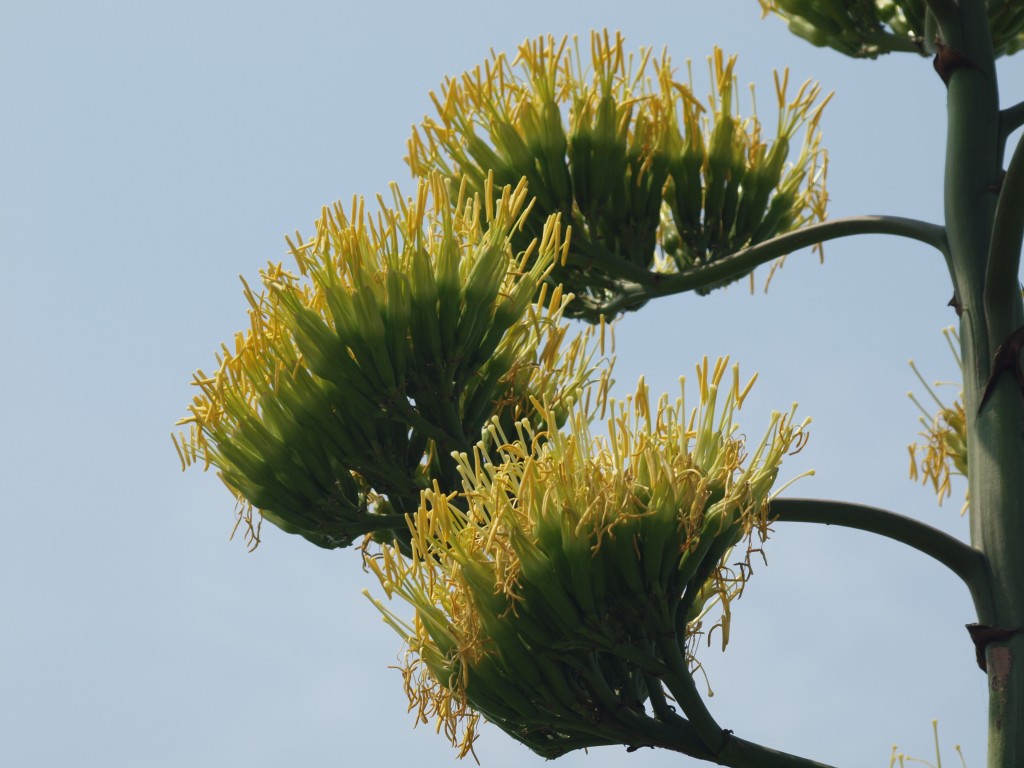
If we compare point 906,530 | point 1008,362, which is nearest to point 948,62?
point 1008,362

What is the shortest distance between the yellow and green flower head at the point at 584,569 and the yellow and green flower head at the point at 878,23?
2.09 m

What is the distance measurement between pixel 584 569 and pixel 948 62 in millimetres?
2380

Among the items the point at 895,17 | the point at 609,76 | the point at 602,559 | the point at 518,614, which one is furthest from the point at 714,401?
the point at 895,17

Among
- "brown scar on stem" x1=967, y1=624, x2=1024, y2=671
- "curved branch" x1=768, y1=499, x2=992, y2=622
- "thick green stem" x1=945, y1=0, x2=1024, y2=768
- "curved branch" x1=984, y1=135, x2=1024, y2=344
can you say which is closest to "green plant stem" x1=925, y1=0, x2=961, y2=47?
"thick green stem" x1=945, y1=0, x2=1024, y2=768

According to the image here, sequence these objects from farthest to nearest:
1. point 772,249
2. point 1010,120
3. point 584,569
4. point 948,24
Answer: point 772,249
point 948,24
point 1010,120
point 584,569

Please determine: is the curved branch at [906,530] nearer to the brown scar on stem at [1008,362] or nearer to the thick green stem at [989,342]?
the thick green stem at [989,342]

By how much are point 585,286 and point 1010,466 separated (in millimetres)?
2017

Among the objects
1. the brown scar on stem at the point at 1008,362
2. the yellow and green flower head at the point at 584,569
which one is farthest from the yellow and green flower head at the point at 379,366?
the brown scar on stem at the point at 1008,362

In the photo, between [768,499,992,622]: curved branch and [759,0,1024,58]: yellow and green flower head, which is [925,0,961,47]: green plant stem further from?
[768,499,992,622]: curved branch

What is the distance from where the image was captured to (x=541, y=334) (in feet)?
15.6

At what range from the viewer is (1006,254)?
431cm

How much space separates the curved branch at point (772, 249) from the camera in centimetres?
486

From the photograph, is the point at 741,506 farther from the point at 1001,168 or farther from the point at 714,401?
the point at 1001,168

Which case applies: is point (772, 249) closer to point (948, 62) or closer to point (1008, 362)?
point (948, 62)
